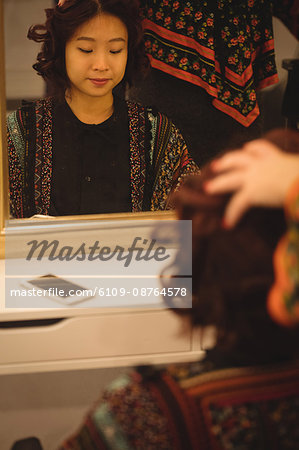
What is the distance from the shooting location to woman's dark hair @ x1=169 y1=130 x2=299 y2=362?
473 mm

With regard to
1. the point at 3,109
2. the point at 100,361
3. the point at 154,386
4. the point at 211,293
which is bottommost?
the point at 100,361

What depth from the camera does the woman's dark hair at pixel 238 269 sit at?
1.55ft

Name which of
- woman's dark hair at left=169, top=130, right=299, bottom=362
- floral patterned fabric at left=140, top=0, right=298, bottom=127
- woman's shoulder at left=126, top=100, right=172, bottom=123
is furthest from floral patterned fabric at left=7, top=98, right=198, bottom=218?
woman's dark hair at left=169, top=130, right=299, bottom=362

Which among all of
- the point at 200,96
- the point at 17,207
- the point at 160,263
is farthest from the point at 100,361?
the point at 200,96

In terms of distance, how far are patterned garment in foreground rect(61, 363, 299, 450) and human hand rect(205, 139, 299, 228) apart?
17 centimetres

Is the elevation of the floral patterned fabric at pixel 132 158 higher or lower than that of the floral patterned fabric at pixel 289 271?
higher

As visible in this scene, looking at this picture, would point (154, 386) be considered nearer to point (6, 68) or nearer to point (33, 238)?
point (33, 238)

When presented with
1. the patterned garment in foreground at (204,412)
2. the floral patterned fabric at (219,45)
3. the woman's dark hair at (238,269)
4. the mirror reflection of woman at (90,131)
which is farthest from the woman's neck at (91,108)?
the patterned garment in foreground at (204,412)

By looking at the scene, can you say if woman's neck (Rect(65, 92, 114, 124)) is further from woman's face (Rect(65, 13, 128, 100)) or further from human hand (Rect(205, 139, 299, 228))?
human hand (Rect(205, 139, 299, 228))

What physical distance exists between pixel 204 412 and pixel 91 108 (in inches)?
27.5

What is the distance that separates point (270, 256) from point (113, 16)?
0.66 metres

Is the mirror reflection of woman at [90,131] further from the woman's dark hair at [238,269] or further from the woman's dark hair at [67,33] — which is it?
the woman's dark hair at [238,269]

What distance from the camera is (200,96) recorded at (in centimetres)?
102

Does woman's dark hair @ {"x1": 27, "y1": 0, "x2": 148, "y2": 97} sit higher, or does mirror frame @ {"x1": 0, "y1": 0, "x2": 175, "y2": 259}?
woman's dark hair @ {"x1": 27, "y1": 0, "x2": 148, "y2": 97}
